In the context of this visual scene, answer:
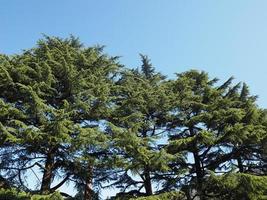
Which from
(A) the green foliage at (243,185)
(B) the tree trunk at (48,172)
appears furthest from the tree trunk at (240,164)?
(B) the tree trunk at (48,172)

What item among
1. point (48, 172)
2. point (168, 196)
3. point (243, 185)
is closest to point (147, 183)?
point (168, 196)

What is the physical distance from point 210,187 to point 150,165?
3.65 meters

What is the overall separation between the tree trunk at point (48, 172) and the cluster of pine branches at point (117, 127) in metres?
0.04

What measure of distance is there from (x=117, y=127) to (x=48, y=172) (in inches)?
136

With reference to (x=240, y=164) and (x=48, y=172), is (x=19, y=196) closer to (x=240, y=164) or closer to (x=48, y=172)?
(x=48, y=172)

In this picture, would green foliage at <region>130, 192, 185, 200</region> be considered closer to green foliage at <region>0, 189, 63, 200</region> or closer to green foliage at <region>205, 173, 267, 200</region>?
green foliage at <region>205, 173, 267, 200</region>

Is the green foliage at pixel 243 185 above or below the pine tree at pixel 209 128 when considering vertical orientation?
below

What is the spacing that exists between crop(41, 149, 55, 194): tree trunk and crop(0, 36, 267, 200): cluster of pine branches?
4cm

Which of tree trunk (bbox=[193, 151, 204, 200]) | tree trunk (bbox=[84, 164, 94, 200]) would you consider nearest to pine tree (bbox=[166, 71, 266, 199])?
tree trunk (bbox=[193, 151, 204, 200])

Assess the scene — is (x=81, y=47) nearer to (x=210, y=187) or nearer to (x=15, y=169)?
(x=15, y=169)

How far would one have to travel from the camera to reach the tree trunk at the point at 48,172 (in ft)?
52.0

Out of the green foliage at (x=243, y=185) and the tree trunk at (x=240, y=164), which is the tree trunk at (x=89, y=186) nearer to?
the green foliage at (x=243, y=185)

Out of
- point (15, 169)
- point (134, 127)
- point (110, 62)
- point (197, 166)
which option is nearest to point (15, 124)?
point (15, 169)

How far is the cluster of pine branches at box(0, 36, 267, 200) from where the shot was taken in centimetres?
1562
